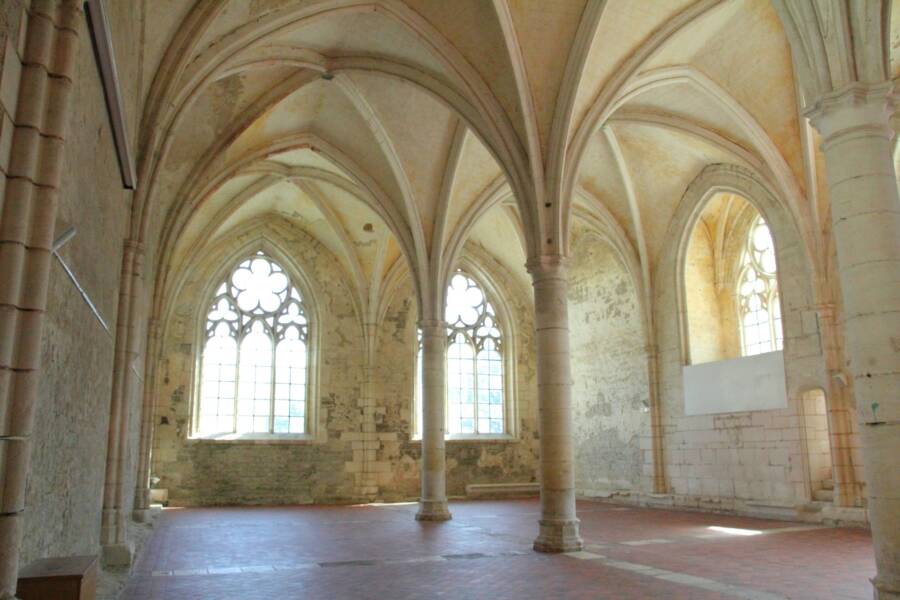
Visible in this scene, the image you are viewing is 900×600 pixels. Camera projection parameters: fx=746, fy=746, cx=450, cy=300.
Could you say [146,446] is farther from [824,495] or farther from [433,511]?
[824,495]

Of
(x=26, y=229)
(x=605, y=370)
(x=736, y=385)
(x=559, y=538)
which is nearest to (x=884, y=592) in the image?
(x=559, y=538)

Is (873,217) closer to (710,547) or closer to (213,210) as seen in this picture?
(710,547)

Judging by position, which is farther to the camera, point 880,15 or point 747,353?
point 747,353

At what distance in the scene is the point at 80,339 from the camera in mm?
5164

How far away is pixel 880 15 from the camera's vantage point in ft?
18.9

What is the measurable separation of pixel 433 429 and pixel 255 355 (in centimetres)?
697

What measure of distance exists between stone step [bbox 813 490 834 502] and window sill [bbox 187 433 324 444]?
11259mm

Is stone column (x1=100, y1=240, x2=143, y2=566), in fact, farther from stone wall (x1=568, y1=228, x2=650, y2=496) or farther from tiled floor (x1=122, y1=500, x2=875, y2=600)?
stone wall (x1=568, y1=228, x2=650, y2=496)

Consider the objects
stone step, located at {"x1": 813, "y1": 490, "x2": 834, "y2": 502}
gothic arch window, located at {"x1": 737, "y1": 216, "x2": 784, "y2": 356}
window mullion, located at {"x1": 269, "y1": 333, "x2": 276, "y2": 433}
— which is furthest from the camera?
window mullion, located at {"x1": 269, "y1": 333, "x2": 276, "y2": 433}

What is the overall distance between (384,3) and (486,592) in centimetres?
749

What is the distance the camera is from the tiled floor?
21.5 ft

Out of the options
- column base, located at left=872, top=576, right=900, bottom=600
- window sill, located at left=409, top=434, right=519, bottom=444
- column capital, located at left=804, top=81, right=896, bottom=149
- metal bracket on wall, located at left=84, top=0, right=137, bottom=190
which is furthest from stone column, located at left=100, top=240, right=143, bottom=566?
window sill, located at left=409, top=434, right=519, bottom=444

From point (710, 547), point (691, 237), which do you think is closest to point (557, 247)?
point (710, 547)

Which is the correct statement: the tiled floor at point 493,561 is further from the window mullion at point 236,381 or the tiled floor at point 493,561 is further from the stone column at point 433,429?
the window mullion at point 236,381
